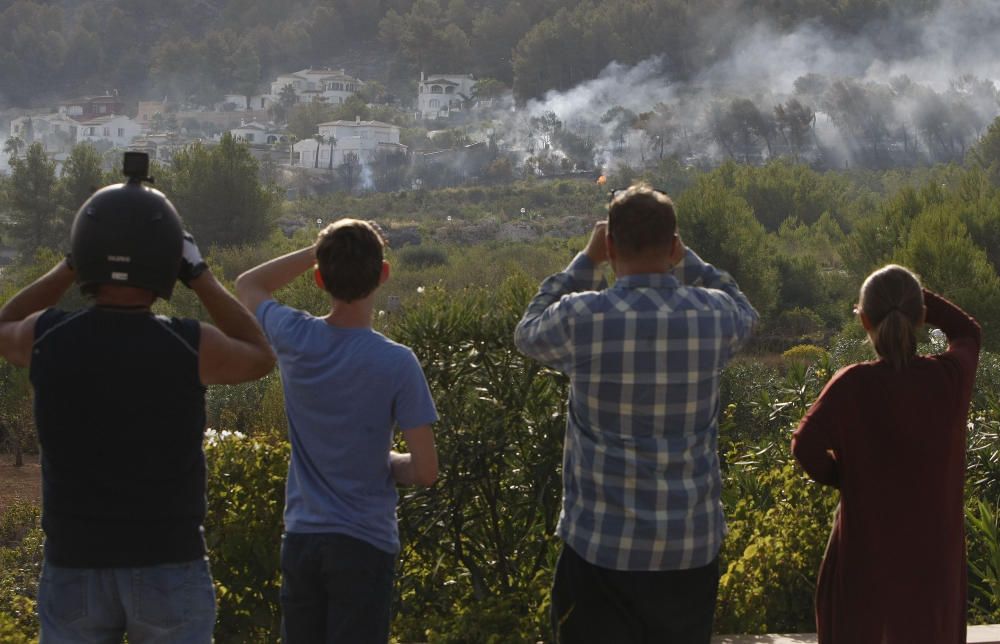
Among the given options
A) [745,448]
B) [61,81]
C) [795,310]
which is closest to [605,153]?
[795,310]

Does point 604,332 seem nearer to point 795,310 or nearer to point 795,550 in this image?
point 795,550

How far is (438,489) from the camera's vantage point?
3877mm

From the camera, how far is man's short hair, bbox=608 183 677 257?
2658 mm

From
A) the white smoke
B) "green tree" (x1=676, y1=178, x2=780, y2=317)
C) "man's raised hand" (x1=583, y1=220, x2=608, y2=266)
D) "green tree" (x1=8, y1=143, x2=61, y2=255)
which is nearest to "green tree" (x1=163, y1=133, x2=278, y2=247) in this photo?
"green tree" (x1=8, y1=143, x2=61, y2=255)

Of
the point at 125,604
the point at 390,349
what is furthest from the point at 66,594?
the point at 390,349

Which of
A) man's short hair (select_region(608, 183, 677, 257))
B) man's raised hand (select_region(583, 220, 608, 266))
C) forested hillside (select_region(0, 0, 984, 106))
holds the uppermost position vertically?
forested hillside (select_region(0, 0, 984, 106))

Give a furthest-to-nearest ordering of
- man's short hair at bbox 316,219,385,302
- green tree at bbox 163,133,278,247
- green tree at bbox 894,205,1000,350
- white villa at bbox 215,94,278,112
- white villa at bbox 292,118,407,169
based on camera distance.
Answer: white villa at bbox 215,94,278,112, white villa at bbox 292,118,407,169, green tree at bbox 163,133,278,247, green tree at bbox 894,205,1000,350, man's short hair at bbox 316,219,385,302

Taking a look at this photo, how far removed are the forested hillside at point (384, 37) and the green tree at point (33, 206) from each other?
225 feet

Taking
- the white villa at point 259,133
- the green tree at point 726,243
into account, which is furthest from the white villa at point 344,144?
the green tree at point 726,243

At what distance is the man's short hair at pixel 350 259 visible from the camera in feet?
8.57

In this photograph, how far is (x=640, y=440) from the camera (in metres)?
2.66

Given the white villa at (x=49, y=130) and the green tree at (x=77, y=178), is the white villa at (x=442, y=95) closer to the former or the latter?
the white villa at (x=49, y=130)

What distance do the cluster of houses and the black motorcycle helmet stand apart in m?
95.4

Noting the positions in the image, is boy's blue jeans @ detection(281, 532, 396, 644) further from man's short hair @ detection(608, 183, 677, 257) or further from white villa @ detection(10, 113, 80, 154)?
white villa @ detection(10, 113, 80, 154)
